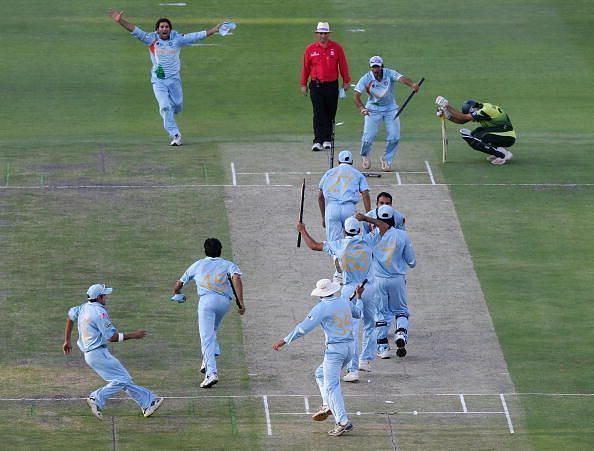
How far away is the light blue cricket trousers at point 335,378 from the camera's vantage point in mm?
19797

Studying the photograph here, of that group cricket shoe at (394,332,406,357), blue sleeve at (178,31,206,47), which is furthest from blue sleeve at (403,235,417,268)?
blue sleeve at (178,31,206,47)

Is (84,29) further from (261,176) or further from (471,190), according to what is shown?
(471,190)

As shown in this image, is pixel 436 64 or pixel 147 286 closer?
pixel 147 286

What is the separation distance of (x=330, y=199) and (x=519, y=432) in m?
5.38

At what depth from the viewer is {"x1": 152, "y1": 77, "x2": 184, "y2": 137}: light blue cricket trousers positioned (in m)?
29.5

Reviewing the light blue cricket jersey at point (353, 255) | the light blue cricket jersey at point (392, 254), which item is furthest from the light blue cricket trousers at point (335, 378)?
the light blue cricket jersey at point (392, 254)

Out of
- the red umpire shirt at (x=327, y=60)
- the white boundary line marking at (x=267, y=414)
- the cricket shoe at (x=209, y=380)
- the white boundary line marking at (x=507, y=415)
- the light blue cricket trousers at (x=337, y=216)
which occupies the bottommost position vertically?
the white boundary line marking at (x=507, y=415)

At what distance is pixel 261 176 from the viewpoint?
2862 centimetres

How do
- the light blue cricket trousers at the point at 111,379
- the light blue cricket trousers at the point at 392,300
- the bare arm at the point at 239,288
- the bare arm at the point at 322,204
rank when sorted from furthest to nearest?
1. the bare arm at the point at 322,204
2. the light blue cricket trousers at the point at 392,300
3. the bare arm at the point at 239,288
4. the light blue cricket trousers at the point at 111,379

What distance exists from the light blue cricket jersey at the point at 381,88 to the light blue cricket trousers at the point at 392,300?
6.63 metres

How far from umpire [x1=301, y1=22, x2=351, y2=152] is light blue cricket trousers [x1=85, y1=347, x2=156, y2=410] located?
1009cm

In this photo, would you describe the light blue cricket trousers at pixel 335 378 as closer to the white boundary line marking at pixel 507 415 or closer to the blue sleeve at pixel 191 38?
the white boundary line marking at pixel 507 415

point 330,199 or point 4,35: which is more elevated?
point 4,35

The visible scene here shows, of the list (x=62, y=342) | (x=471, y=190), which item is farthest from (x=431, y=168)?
(x=62, y=342)
